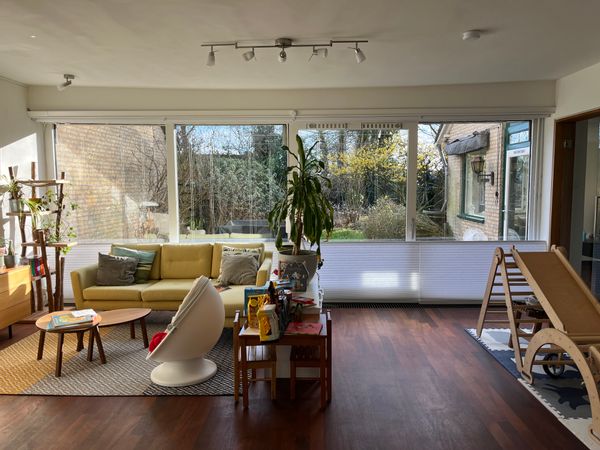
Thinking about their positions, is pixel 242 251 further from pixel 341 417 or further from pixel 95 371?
pixel 341 417

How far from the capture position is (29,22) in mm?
3033

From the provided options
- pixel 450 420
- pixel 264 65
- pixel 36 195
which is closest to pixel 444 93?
pixel 264 65

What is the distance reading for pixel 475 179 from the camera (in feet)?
17.5

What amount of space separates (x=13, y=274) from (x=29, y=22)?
2436 mm

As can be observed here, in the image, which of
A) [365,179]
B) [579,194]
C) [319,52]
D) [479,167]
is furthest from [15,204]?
[579,194]

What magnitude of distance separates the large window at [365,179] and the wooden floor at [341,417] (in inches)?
83.0

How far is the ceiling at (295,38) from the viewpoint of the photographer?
2.82 meters

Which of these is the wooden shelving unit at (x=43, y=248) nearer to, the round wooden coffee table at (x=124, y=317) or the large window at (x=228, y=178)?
the round wooden coffee table at (x=124, y=317)

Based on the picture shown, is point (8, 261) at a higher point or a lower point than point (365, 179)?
lower

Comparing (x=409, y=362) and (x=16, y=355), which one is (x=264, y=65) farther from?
(x=16, y=355)

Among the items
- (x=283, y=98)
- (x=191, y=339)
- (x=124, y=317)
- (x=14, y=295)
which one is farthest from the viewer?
(x=283, y=98)

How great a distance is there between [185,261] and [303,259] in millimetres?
1883

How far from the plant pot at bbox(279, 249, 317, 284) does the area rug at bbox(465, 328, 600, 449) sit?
1747 millimetres

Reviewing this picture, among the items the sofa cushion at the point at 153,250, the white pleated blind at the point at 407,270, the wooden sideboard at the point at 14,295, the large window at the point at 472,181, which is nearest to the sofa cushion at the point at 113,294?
the sofa cushion at the point at 153,250
